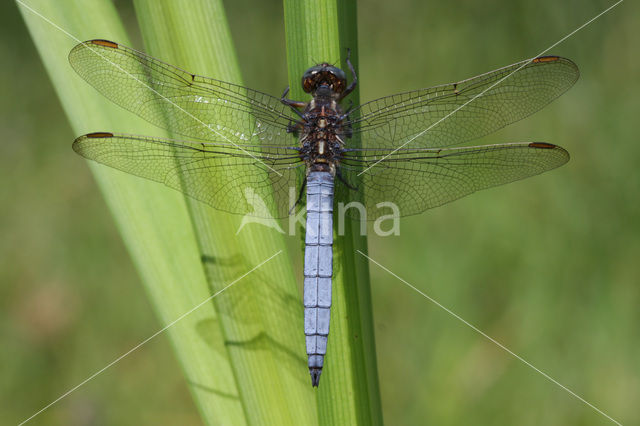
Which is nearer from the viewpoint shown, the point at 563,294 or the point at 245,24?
the point at 563,294

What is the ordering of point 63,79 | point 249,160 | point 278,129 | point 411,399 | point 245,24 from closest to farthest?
point 63,79 < point 249,160 < point 278,129 < point 411,399 < point 245,24

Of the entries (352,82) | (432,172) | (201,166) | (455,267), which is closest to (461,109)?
(432,172)

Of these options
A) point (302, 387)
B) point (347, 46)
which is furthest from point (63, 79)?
point (302, 387)

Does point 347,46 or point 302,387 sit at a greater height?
point 347,46

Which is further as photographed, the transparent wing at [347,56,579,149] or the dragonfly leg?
the transparent wing at [347,56,579,149]

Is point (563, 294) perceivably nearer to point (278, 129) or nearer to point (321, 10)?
point (278, 129)

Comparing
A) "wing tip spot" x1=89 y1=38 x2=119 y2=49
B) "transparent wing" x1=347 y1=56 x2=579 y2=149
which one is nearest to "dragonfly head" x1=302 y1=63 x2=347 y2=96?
"transparent wing" x1=347 y1=56 x2=579 y2=149

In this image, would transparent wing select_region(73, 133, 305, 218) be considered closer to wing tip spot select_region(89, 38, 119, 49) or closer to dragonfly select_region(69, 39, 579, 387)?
dragonfly select_region(69, 39, 579, 387)
